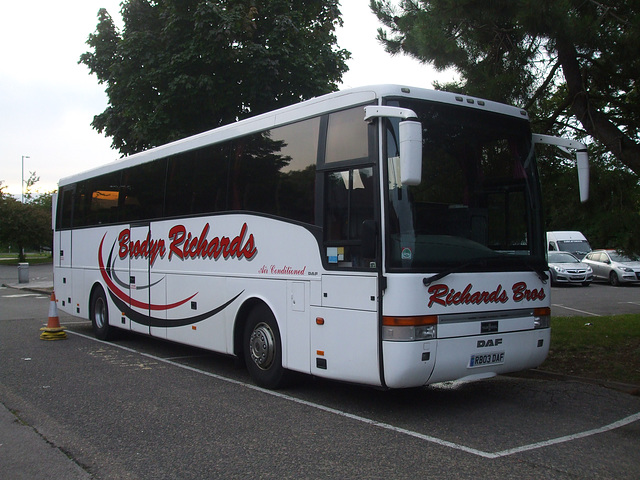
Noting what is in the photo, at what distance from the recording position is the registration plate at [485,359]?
656cm

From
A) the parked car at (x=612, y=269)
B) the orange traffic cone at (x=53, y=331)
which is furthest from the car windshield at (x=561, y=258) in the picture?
the orange traffic cone at (x=53, y=331)

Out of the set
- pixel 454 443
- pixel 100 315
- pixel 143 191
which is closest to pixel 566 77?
pixel 454 443

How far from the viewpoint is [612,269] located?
27203mm

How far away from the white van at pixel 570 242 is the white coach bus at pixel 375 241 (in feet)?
80.2

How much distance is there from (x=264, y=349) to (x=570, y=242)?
26.3m

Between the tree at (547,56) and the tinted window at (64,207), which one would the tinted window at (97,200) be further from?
the tree at (547,56)

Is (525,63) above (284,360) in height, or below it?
above

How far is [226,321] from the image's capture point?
8672 millimetres

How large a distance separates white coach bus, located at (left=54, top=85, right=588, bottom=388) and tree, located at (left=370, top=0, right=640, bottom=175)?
4.67ft

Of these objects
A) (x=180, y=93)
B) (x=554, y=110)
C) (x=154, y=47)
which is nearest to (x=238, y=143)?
(x=554, y=110)

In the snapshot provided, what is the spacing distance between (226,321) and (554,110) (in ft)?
19.6

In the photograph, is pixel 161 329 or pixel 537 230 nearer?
pixel 537 230

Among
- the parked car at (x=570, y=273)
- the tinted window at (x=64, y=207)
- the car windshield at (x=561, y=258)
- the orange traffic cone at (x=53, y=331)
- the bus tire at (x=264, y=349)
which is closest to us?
the bus tire at (x=264, y=349)

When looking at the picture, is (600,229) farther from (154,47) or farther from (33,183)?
(33,183)
